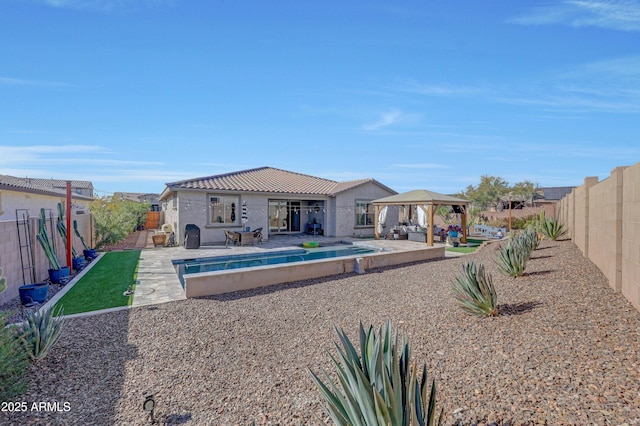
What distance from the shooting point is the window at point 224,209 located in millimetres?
19547

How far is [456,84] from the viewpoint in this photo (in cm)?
1405

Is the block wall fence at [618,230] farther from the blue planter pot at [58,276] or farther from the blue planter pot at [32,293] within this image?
the blue planter pot at [58,276]

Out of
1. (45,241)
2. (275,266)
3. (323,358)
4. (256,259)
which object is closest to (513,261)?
(323,358)

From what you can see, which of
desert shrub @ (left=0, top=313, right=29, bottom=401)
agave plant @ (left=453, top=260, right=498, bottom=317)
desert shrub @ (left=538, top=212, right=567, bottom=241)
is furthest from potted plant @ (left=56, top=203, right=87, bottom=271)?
desert shrub @ (left=538, top=212, right=567, bottom=241)

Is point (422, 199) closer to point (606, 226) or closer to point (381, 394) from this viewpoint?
point (606, 226)

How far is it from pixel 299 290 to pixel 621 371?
6.84 metres

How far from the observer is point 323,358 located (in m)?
4.87

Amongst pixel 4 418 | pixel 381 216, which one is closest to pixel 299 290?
pixel 4 418

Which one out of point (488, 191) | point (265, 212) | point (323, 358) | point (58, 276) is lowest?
point (323, 358)

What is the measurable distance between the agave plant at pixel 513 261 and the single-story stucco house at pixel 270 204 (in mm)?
15330

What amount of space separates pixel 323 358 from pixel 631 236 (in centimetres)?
507

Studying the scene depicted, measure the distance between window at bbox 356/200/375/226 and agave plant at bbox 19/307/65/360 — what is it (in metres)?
20.8

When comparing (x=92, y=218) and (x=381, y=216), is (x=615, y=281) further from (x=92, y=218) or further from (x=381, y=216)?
(x=92, y=218)

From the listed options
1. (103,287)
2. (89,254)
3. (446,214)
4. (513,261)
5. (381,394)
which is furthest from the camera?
(446,214)
